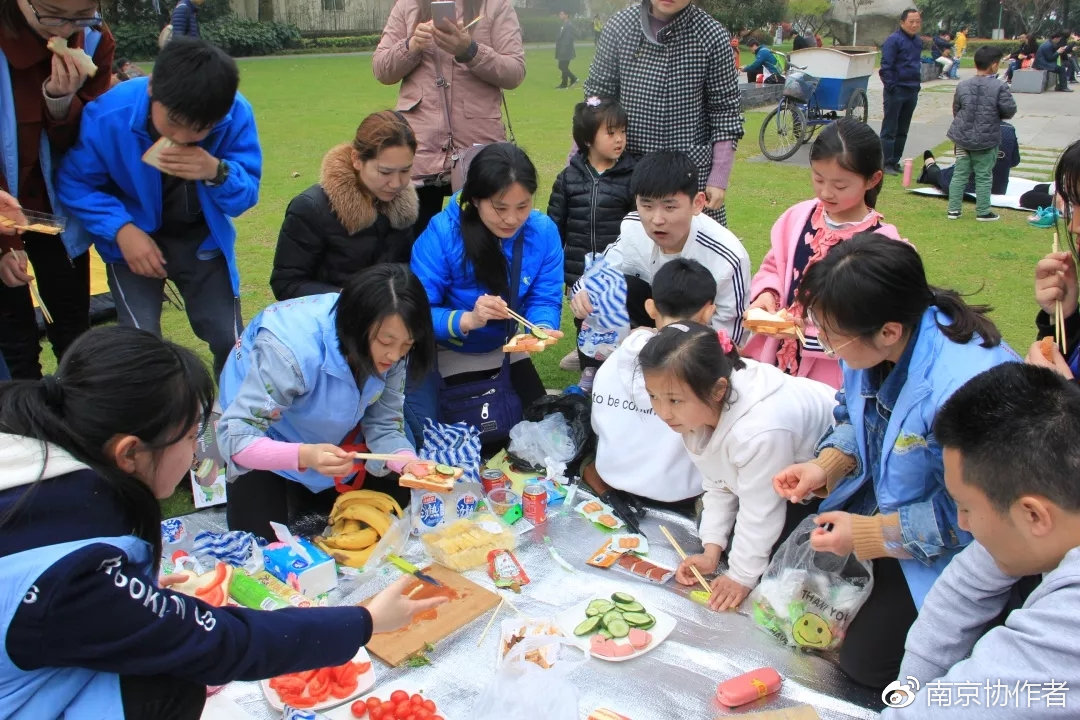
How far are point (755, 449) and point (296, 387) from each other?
1571 mm

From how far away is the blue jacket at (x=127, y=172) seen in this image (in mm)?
3219

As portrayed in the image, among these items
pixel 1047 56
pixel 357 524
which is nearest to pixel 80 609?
pixel 357 524

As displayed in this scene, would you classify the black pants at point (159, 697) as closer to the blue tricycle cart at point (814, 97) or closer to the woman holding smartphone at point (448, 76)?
the woman holding smartphone at point (448, 76)

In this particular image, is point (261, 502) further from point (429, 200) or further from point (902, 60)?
point (902, 60)

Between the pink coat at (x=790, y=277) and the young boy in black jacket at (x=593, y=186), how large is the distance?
88 centimetres

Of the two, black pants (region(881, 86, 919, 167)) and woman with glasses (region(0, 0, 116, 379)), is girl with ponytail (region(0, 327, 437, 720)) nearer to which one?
woman with glasses (region(0, 0, 116, 379))

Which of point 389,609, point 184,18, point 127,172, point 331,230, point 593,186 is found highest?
point 184,18

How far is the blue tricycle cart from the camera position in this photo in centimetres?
1129

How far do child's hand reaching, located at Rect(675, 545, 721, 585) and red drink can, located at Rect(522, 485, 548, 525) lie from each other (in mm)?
595

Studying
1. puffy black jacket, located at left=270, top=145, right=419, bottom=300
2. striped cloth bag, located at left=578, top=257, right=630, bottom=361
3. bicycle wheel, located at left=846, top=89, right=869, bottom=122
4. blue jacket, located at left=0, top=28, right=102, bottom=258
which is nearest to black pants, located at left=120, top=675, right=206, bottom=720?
puffy black jacket, located at left=270, top=145, right=419, bottom=300

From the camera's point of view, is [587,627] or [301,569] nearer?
[587,627]

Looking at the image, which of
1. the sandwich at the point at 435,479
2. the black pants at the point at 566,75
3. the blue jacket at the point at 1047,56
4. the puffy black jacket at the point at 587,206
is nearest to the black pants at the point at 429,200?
the puffy black jacket at the point at 587,206

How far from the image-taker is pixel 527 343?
144 inches

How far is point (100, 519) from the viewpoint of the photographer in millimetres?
1584
